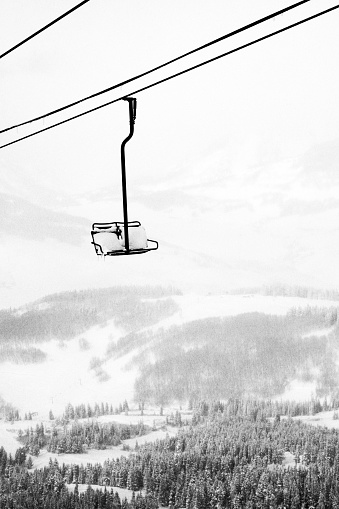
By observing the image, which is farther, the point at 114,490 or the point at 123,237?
the point at 114,490

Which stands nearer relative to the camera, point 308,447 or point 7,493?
point 7,493

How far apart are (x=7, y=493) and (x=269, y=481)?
61.6 m

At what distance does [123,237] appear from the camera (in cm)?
641

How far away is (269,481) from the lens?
148 metres

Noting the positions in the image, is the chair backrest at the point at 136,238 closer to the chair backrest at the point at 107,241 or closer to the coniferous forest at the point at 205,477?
the chair backrest at the point at 107,241

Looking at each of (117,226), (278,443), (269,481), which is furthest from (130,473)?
(117,226)

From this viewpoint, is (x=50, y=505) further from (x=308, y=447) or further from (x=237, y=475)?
(x=308, y=447)

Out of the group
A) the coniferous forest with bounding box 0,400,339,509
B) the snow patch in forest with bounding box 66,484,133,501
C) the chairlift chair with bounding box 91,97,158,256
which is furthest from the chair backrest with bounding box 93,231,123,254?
the snow patch in forest with bounding box 66,484,133,501

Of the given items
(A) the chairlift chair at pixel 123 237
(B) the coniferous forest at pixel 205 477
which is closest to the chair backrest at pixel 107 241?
(A) the chairlift chair at pixel 123 237

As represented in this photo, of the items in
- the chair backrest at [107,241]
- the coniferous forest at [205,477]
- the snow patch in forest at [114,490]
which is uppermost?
the chair backrest at [107,241]

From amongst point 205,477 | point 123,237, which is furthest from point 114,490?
point 123,237

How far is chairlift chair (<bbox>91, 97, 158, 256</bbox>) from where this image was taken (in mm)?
6113

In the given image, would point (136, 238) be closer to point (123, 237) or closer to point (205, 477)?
point (123, 237)

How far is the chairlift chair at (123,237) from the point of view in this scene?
611 cm
